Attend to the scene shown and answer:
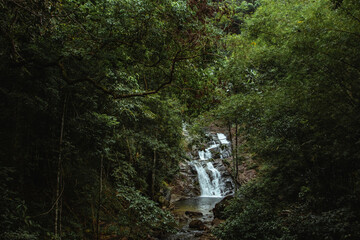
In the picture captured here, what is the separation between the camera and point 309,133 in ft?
18.7

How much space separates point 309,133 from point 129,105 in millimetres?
4798

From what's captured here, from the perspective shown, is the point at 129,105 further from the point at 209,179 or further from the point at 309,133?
the point at 209,179

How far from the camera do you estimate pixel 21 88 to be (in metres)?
4.01

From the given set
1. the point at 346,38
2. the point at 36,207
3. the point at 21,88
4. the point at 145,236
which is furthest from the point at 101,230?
the point at 346,38

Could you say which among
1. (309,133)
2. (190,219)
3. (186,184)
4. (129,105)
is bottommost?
(190,219)

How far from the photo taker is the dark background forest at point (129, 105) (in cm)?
392

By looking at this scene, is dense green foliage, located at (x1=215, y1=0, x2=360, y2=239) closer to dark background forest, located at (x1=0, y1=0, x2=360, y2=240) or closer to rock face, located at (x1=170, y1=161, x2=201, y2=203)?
dark background forest, located at (x1=0, y1=0, x2=360, y2=240)

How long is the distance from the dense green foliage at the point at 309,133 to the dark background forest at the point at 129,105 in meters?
0.03

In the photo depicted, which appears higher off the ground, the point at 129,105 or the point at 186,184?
the point at 129,105

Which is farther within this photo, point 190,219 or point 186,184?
point 186,184

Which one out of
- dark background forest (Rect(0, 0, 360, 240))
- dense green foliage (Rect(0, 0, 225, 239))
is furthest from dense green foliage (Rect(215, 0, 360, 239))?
dense green foliage (Rect(0, 0, 225, 239))

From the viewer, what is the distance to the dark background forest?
3.92 metres

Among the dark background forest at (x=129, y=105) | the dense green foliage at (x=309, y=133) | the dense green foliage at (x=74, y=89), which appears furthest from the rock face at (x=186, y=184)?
the dense green foliage at (x=74, y=89)

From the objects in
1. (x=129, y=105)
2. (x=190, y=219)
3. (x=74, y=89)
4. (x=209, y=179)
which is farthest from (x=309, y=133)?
(x=209, y=179)
